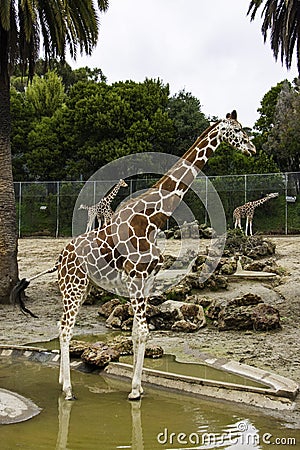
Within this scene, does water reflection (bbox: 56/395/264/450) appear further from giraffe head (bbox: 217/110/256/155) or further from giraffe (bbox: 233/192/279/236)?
giraffe (bbox: 233/192/279/236)

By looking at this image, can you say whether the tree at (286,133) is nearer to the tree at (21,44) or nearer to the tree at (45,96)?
the tree at (45,96)

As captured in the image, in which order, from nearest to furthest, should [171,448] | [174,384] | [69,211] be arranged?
[171,448], [174,384], [69,211]

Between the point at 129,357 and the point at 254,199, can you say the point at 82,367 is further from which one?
the point at 254,199

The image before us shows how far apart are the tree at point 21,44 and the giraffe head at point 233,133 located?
25.3 feet

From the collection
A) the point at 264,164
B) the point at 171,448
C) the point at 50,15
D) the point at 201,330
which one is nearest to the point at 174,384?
the point at 171,448

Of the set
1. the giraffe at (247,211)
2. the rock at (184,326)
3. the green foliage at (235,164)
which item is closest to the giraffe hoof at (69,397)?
the rock at (184,326)

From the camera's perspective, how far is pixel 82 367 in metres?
8.83

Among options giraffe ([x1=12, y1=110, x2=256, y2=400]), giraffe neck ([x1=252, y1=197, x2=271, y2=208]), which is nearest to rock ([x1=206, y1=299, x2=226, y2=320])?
giraffe ([x1=12, y1=110, x2=256, y2=400])

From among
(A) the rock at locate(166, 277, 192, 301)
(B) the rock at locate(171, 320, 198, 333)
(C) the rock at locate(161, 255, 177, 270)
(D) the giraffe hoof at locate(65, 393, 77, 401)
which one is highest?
(C) the rock at locate(161, 255, 177, 270)

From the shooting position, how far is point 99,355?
875 centimetres

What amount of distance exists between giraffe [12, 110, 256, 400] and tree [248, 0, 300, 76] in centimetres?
791

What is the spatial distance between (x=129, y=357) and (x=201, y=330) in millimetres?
2837

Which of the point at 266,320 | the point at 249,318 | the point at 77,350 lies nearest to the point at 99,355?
the point at 77,350

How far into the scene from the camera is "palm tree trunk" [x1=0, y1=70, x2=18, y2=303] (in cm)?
1492
